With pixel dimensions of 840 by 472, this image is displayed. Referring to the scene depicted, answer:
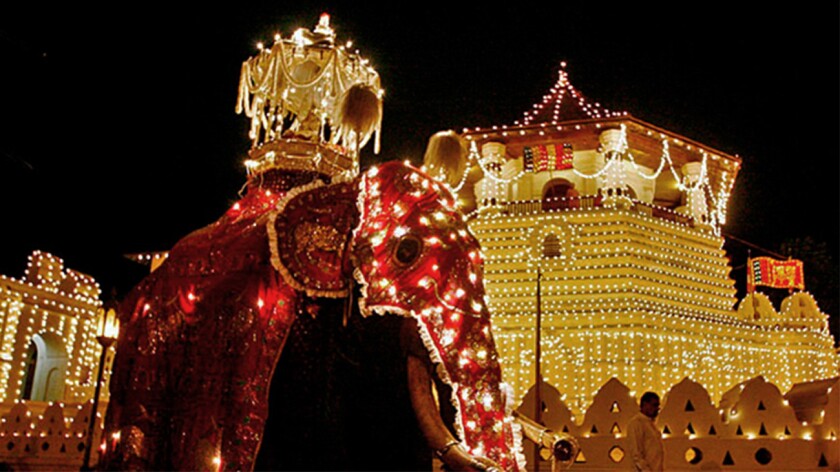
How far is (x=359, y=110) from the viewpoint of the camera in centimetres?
423

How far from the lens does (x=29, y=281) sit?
43.3 feet

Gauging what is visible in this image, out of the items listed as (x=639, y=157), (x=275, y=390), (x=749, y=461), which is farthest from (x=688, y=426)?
(x=639, y=157)

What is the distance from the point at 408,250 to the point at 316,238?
64cm

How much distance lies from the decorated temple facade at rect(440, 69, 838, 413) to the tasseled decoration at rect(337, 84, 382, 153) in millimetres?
13086

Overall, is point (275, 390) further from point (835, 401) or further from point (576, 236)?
point (576, 236)

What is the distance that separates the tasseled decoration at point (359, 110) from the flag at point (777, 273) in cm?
1938

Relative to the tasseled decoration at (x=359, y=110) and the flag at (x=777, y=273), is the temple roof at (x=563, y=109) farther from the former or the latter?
the tasseled decoration at (x=359, y=110)

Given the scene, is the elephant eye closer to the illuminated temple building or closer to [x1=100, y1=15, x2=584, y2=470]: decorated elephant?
[x1=100, y1=15, x2=584, y2=470]: decorated elephant

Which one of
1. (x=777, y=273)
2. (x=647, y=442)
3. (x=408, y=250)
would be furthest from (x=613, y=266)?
(x=408, y=250)

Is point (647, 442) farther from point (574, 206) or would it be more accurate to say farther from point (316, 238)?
point (574, 206)

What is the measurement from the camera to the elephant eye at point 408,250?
2.93 meters

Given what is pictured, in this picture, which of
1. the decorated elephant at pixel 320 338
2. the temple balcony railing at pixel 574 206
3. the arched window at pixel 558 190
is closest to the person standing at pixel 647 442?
the decorated elephant at pixel 320 338

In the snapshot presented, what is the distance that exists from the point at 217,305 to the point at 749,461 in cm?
571

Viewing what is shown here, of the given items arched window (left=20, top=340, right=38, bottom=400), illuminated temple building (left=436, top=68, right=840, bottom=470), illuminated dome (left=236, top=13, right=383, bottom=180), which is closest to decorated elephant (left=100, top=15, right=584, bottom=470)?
illuminated dome (left=236, top=13, right=383, bottom=180)
